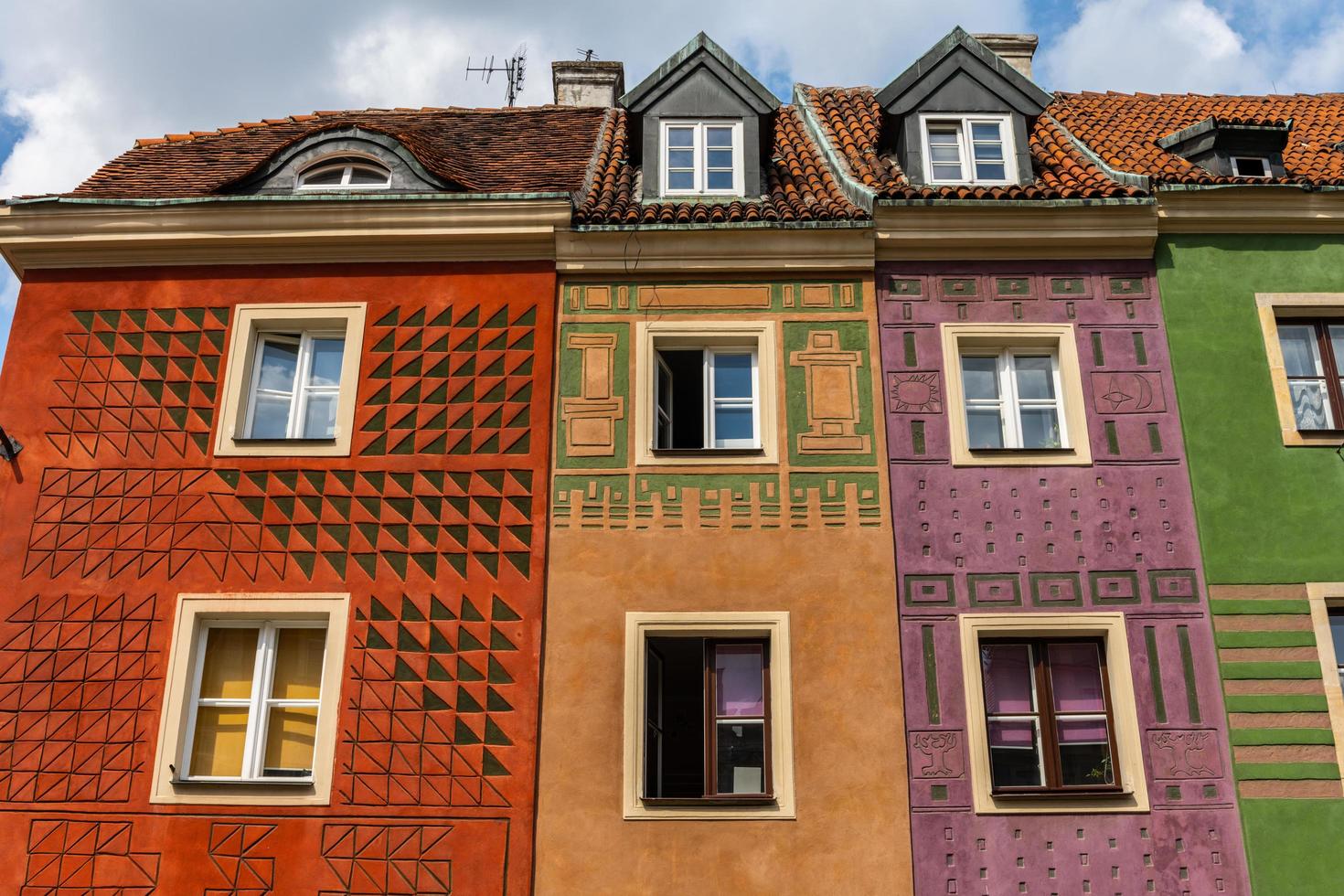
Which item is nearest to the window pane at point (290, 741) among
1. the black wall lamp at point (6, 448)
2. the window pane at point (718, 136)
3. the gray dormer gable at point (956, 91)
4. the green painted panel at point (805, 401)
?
the black wall lamp at point (6, 448)

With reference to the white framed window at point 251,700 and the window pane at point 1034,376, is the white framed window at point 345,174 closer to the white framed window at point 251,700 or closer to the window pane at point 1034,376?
the white framed window at point 251,700

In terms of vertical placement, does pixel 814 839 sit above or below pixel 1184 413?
below

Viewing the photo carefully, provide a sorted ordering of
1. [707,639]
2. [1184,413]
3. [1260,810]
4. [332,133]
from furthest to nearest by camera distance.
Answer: [332,133]
[1184,413]
[707,639]
[1260,810]

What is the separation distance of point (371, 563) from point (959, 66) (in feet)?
29.6

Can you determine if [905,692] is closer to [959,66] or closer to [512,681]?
[512,681]

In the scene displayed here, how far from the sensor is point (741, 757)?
11.8 m

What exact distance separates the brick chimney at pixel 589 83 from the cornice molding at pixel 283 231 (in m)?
6.96

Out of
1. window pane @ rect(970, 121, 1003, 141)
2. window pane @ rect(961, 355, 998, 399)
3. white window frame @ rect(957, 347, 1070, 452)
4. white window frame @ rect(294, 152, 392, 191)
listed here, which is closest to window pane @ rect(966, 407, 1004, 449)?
white window frame @ rect(957, 347, 1070, 452)

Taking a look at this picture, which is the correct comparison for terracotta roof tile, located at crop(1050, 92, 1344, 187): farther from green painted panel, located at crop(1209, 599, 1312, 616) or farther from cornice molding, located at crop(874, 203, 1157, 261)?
green painted panel, located at crop(1209, 599, 1312, 616)

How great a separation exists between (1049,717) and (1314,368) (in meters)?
4.81

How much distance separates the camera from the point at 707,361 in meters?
13.6

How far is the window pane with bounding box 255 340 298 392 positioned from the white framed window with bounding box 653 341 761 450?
3.89 metres

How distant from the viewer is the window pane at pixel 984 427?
43.0ft

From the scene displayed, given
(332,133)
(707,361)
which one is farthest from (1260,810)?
(332,133)
